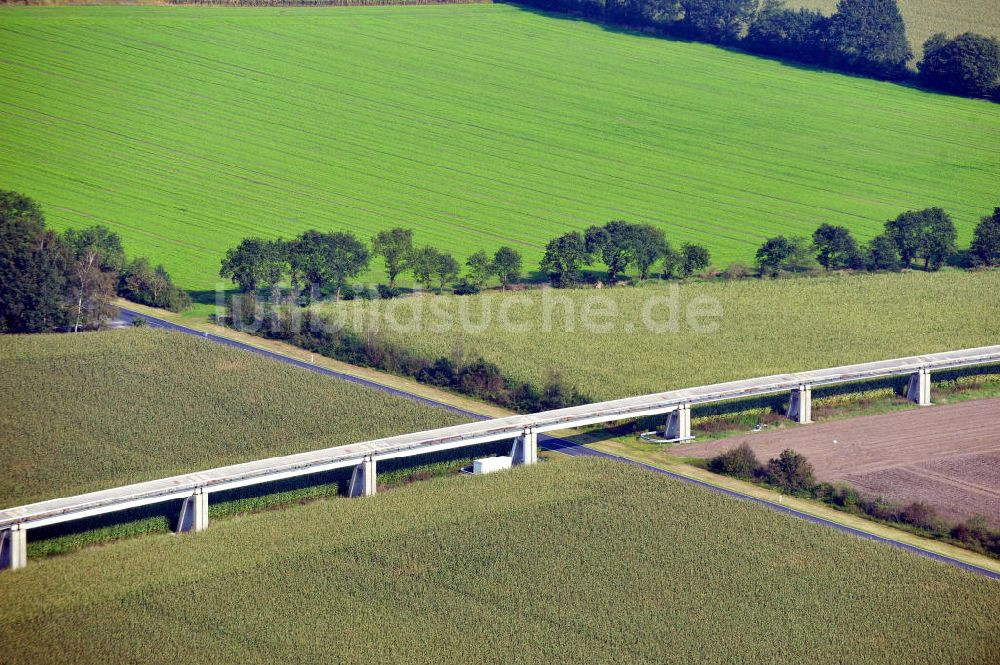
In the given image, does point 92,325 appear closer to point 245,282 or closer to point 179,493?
point 245,282

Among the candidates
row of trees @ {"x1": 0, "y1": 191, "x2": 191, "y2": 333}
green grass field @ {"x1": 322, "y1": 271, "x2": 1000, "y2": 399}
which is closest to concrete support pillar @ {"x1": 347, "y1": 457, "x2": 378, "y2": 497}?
green grass field @ {"x1": 322, "y1": 271, "x2": 1000, "y2": 399}

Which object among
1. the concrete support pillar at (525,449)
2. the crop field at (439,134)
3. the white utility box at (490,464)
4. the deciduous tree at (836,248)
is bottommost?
the white utility box at (490,464)

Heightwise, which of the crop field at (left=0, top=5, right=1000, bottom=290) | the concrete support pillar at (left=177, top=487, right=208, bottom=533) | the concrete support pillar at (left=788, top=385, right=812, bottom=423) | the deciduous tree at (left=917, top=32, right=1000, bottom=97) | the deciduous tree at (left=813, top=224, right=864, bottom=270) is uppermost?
the deciduous tree at (left=917, top=32, right=1000, bottom=97)

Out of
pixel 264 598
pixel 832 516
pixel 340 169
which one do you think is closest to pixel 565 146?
pixel 340 169

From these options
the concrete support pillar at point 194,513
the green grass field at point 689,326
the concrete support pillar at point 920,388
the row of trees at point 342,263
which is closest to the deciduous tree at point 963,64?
the green grass field at point 689,326

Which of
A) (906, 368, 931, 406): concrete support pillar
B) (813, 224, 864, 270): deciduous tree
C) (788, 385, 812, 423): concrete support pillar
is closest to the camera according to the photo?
(788, 385, 812, 423): concrete support pillar

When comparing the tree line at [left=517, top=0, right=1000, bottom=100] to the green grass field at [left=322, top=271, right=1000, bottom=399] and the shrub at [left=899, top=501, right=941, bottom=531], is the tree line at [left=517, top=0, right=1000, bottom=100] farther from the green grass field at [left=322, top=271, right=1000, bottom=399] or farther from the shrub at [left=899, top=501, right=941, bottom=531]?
the shrub at [left=899, top=501, right=941, bottom=531]

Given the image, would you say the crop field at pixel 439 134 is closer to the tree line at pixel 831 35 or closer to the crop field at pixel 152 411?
the tree line at pixel 831 35
